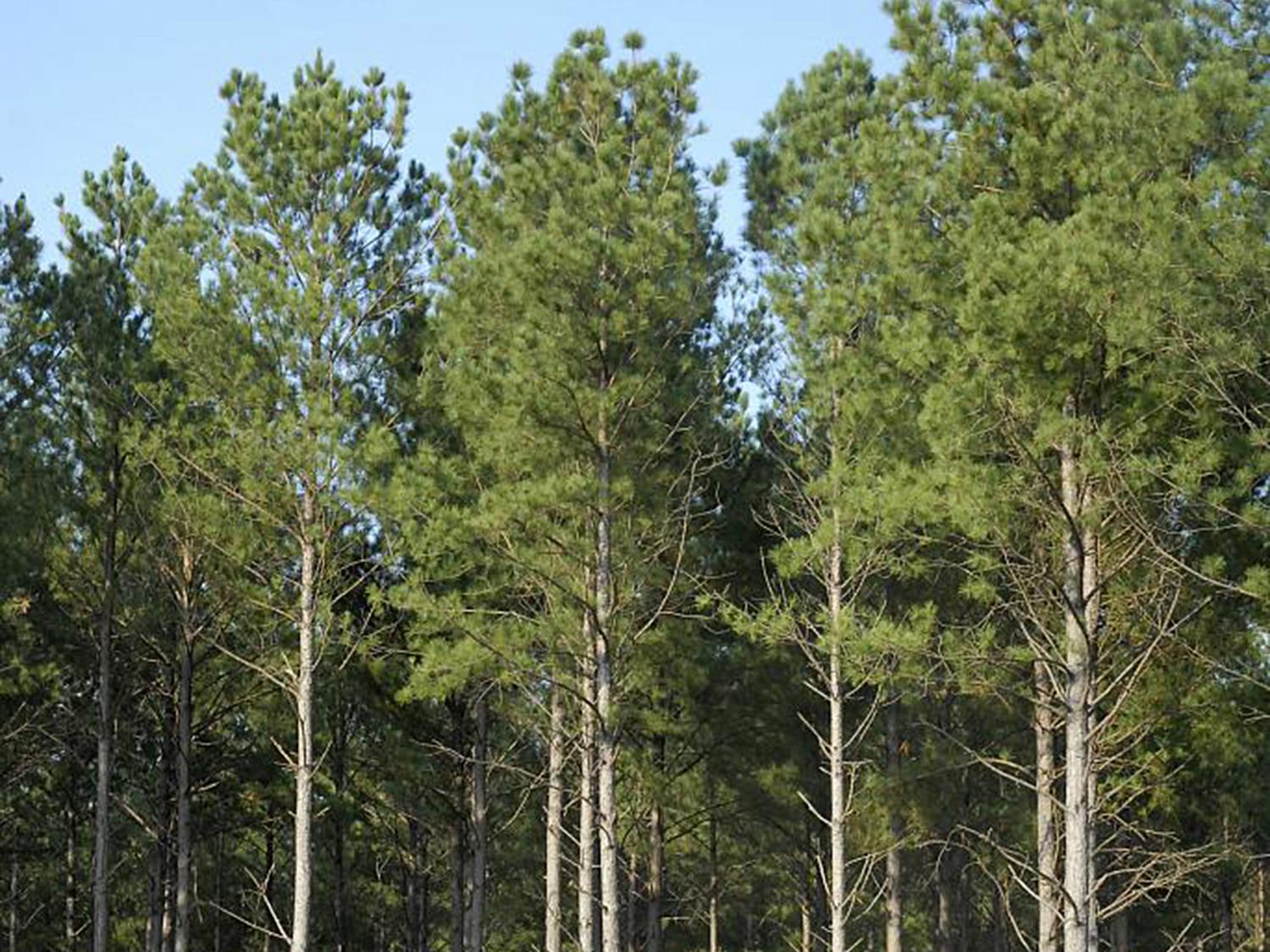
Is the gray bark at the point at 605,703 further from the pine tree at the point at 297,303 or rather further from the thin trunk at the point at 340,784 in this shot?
the thin trunk at the point at 340,784

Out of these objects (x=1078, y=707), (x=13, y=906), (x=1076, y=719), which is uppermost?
(x=1078, y=707)

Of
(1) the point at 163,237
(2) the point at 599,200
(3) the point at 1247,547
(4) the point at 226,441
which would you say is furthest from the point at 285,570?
(3) the point at 1247,547

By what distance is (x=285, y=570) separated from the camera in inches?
734

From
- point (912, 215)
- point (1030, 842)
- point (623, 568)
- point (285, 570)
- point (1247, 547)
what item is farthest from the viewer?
point (1030, 842)

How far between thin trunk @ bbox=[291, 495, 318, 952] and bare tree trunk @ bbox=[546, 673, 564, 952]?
298cm

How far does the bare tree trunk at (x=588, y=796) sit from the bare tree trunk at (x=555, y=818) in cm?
56

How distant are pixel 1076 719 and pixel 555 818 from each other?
7.22 meters

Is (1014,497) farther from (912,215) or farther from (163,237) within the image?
(163,237)

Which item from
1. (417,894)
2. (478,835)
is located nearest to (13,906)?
(417,894)

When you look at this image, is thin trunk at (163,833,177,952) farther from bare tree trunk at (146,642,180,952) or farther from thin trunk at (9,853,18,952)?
thin trunk at (9,853,18,952)

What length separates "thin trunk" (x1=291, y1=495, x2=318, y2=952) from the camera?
54.1ft

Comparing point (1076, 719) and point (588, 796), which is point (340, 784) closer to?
point (588, 796)

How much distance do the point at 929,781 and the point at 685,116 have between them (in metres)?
8.64

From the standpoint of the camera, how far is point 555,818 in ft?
61.2
